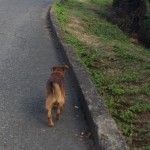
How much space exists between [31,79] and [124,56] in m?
2.56

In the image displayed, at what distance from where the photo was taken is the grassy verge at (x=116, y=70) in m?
5.89

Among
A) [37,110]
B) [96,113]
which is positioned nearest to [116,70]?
[37,110]

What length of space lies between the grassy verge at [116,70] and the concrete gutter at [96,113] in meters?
0.23

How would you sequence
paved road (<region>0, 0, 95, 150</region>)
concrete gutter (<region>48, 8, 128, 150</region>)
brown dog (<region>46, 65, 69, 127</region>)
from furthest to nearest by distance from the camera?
1. brown dog (<region>46, 65, 69, 127</region>)
2. paved road (<region>0, 0, 95, 150</region>)
3. concrete gutter (<region>48, 8, 128, 150</region>)

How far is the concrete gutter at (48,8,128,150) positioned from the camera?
502 cm

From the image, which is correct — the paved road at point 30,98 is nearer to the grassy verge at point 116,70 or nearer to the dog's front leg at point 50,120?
the dog's front leg at point 50,120

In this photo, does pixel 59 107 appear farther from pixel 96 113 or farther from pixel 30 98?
pixel 30 98

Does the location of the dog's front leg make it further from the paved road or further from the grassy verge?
the grassy verge

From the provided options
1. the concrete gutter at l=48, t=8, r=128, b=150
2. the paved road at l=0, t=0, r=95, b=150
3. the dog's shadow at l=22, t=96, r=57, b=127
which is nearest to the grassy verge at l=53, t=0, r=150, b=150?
the concrete gutter at l=48, t=8, r=128, b=150

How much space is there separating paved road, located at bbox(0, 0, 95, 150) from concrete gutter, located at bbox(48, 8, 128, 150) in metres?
0.14

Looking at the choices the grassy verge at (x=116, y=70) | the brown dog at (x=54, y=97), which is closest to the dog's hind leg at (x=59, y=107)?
the brown dog at (x=54, y=97)

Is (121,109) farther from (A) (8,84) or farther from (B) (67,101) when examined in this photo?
(A) (8,84)

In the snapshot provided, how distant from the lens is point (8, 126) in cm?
566

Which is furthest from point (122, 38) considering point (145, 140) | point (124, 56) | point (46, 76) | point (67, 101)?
point (145, 140)
